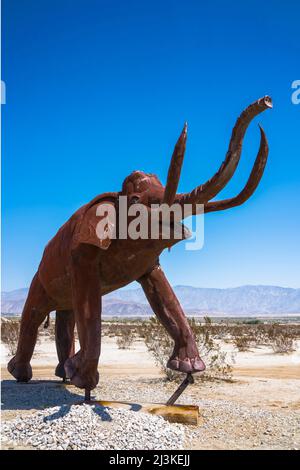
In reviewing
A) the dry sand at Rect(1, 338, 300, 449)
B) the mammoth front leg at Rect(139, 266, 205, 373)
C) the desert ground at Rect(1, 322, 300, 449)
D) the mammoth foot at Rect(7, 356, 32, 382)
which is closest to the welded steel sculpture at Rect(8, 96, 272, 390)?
the mammoth front leg at Rect(139, 266, 205, 373)

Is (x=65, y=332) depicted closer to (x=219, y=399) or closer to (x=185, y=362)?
(x=185, y=362)

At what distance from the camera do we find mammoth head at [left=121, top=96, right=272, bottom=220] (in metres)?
4.32

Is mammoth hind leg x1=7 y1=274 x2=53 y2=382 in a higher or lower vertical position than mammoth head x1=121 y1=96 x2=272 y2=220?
lower

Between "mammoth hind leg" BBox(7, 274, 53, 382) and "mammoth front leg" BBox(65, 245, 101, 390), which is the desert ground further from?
"mammoth front leg" BBox(65, 245, 101, 390)

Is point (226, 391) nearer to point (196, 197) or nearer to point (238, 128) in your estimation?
point (196, 197)

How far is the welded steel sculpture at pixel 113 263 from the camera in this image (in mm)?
4812

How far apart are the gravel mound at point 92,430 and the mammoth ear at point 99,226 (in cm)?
199

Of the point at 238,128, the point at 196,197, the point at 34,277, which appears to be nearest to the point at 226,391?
the point at 34,277

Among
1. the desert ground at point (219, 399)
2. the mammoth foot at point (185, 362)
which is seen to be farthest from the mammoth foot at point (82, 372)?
the mammoth foot at point (185, 362)

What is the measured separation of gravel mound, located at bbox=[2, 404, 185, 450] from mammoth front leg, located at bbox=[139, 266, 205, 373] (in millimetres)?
1023

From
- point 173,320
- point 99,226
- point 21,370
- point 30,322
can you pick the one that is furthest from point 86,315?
point 21,370

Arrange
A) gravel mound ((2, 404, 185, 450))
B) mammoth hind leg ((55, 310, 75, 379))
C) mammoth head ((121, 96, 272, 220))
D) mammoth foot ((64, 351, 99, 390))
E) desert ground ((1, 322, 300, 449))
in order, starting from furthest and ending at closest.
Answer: mammoth hind leg ((55, 310, 75, 379)) < desert ground ((1, 322, 300, 449)) < mammoth foot ((64, 351, 99, 390)) < gravel mound ((2, 404, 185, 450)) < mammoth head ((121, 96, 272, 220))

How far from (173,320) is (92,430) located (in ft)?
7.05
